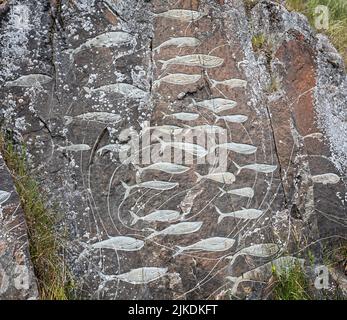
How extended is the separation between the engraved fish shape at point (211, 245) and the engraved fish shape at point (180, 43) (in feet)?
4.89

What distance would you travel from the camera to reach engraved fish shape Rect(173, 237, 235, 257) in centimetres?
404

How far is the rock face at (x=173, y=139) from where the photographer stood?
13.2 ft

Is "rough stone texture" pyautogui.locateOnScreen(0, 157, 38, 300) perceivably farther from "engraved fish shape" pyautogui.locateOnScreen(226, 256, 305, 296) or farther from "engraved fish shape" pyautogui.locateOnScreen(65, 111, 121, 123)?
"engraved fish shape" pyautogui.locateOnScreen(226, 256, 305, 296)

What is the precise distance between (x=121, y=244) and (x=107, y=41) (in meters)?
1.53

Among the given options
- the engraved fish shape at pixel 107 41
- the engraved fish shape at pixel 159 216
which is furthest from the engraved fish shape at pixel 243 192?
the engraved fish shape at pixel 107 41

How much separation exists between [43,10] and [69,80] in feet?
1.87

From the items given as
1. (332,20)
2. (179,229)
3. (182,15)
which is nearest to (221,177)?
(179,229)

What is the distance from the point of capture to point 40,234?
384cm

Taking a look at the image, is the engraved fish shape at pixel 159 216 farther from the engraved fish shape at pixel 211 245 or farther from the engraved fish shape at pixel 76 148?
the engraved fish shape at pixel 76 148

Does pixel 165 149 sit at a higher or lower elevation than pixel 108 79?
lower

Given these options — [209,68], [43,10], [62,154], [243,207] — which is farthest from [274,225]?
[43,10]

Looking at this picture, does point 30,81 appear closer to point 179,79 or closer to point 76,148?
point 76,148

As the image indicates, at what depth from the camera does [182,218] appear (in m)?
4.09
